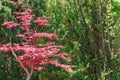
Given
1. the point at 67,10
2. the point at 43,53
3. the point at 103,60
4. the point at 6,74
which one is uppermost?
the point at 67,10

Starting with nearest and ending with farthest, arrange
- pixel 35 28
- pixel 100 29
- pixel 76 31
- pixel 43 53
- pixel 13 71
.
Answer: pixel 43 53 → pixel 100 29 → pixel 76 31 → pixel 13 71 → pixel 35 28

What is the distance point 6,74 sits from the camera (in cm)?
575

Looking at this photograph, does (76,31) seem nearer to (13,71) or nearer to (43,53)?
(43,53)

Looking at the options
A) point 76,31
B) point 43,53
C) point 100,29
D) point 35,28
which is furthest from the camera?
point 35,28

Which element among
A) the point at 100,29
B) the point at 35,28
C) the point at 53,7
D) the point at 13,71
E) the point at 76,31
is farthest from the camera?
the point at 35,28

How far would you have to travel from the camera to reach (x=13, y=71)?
18.7 ft

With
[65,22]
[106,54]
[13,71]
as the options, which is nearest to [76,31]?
[65,22]

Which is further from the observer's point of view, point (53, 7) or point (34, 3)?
point (34, 3)

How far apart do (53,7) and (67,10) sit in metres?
0.44

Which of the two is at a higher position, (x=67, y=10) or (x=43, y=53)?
(x=67, y=10)

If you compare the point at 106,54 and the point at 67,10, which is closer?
the point at 106,54

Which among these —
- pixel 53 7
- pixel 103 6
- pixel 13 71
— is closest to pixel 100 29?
pixel 103 6

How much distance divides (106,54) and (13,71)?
2000 millimetres

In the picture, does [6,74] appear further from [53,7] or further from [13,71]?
[53,7]
